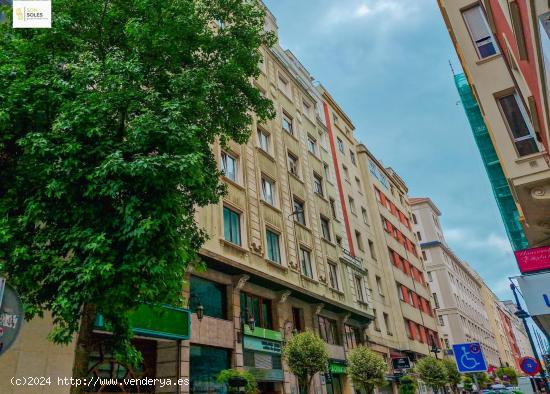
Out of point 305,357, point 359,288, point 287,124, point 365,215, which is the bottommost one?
point 305,357

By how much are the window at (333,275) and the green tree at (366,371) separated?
17.2 ft

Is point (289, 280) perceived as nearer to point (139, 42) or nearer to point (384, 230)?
point (139, 42)

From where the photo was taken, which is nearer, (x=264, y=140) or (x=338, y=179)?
(x=264, y=140)

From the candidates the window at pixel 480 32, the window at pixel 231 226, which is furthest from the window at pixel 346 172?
the window at pixel 480 32

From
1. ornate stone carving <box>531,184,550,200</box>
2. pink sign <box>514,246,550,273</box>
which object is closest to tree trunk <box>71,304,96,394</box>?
pink sign <box>514,246,550,273</box>

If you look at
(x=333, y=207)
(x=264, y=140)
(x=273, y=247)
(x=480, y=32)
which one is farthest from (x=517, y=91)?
(x=333, y=207)

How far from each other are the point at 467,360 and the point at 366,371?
10.3 meters

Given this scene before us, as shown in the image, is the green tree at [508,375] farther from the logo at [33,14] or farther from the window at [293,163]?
the logo at [33,14]

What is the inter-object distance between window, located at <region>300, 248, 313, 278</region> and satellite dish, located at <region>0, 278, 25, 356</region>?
54.7 feet

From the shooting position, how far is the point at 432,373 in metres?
24.7

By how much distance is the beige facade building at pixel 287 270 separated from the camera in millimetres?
12164

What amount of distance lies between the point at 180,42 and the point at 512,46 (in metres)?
7.68

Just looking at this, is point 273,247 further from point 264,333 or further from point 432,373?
point 432,373

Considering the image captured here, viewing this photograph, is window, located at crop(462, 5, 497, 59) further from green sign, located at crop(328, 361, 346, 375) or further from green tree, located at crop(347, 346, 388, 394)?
green sign, located at crop(328, 361, 346, 375)
